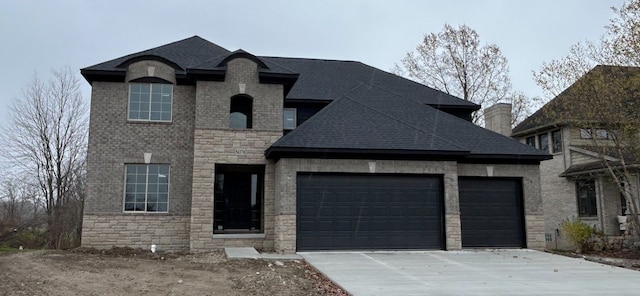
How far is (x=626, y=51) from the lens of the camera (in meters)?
15.3

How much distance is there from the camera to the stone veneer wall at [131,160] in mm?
15055

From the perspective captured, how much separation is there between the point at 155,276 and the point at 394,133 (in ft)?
26.6

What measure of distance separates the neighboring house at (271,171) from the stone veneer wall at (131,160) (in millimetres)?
32

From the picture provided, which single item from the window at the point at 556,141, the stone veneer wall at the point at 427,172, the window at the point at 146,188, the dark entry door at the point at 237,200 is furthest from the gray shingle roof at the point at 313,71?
the window at the point at 556,141

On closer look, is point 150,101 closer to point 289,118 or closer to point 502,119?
point 289,118

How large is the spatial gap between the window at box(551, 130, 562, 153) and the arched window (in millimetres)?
15328

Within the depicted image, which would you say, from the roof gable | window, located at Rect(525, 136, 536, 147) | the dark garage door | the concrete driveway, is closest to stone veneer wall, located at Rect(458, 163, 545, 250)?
the concrete driveway

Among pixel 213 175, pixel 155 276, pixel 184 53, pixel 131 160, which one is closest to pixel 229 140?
pixel 213 175

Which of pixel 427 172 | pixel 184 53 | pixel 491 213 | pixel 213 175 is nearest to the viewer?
pixel 427 172

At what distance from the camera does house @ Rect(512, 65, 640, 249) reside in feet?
52.2

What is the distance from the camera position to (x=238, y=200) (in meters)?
16.9

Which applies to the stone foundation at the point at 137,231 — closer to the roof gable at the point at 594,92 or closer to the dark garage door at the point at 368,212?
the dark garage door at the point at 368,212

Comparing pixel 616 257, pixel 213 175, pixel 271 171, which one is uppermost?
pixel 271 171

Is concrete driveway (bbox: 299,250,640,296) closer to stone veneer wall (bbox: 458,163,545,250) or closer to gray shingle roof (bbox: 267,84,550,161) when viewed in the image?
stone veneer wall (bbox: 458,163,545,250)
